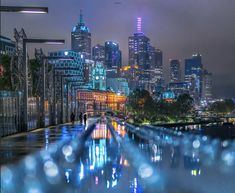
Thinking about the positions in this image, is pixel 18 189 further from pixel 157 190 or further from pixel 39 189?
pixel 157 190

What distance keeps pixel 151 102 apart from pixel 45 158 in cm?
17452

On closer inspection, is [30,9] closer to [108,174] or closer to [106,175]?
[108,174]

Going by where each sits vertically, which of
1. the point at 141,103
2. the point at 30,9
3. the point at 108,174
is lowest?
the point at 141,103

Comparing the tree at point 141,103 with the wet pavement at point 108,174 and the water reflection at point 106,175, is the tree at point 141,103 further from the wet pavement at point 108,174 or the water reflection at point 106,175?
the water reflection at point 106,175

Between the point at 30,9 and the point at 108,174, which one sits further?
the point at 30,9

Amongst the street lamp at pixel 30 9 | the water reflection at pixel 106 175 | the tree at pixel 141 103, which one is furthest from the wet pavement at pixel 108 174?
the tree at pixel 141 103

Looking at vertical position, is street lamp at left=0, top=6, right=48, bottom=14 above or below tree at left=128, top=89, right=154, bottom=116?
above

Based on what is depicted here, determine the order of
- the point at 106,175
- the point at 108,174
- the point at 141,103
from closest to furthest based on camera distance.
→ the point at 106,175, the point at 108,174, the point at 141,103

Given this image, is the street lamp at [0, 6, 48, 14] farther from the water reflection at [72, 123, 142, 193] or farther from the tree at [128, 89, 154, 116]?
the tree at [128, 89, 154, 116]

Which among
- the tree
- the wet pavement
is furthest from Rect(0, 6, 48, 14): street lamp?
the tree

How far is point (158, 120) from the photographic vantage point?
17750 cm

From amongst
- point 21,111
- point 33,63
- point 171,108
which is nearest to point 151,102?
point 171,108

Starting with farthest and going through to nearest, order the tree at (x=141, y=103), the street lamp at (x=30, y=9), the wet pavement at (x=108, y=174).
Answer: the tree at (x=141, y=103) < the street lamp at (x=30, y=9) < the wet pavement at (x=108, y=174)

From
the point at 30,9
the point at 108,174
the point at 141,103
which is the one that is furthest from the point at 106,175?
the point at 141,103
